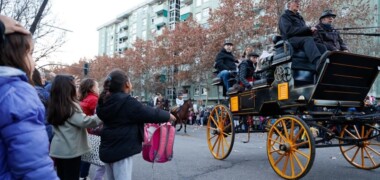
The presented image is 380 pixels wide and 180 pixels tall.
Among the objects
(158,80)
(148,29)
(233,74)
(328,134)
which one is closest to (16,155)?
(328,134)

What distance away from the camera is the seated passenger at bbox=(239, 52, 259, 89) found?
725cm

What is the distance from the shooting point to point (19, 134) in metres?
1.61

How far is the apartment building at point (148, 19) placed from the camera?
155 feet

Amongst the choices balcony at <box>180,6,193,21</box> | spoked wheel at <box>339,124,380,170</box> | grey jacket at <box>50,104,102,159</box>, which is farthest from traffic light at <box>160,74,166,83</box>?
grey jacket at <box>50,104,102,159</box>

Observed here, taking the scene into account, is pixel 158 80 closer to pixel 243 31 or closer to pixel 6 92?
pixel 243 31

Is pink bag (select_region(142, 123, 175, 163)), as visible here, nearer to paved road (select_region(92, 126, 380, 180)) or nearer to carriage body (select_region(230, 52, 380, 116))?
paved road (select_region(92, 126, 380, 180))

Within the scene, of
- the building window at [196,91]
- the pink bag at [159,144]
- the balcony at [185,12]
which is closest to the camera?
the pink bag at [159,144]

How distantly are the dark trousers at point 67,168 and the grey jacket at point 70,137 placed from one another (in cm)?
8

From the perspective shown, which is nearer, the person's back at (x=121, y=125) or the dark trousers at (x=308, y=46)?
the person's back at (x=121, y=125)

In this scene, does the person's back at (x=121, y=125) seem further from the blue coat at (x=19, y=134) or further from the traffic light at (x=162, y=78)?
the traffic light at (x=162, y=78)

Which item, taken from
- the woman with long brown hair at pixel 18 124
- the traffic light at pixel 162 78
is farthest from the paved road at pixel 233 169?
the traffic light at pixel 162 78

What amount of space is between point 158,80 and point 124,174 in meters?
39.3

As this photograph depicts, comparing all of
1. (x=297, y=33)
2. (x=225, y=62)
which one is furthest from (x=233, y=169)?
(x=225, y=62)

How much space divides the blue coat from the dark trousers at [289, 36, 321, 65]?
178 inches
